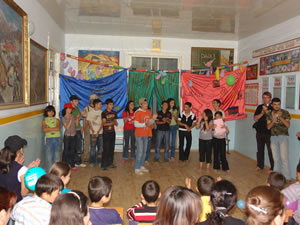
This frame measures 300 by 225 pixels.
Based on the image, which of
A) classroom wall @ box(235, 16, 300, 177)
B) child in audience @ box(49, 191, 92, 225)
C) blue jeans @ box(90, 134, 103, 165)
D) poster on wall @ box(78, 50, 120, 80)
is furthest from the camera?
poster on wall @ box(78, 50, 120, 80)

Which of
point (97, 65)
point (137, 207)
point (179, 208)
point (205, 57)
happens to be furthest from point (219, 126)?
point (179, 208)

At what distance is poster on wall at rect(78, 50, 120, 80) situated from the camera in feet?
22.2

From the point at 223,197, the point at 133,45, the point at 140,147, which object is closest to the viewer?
the point at 223,197

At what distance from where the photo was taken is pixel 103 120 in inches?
209

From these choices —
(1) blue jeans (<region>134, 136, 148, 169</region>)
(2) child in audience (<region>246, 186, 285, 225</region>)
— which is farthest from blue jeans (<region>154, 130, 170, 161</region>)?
(2) child in audience (<region>246, 186, 285, 225</region>)

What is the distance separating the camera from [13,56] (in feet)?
10.8

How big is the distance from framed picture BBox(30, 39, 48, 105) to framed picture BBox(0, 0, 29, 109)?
17.6 inches

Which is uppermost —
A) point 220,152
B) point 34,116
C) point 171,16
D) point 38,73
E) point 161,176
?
point 171,16

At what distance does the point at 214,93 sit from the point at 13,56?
15.3 feet

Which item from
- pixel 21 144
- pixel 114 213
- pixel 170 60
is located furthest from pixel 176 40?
pixel 114 213

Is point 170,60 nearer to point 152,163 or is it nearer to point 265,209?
point 152,163

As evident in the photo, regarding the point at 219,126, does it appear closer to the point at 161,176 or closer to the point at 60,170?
the point at 161,176

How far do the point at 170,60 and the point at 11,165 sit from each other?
547 centimetres

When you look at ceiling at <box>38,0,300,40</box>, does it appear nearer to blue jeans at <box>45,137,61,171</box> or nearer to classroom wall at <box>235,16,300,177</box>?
classroom wall at <box>235,16,300,177</box>
